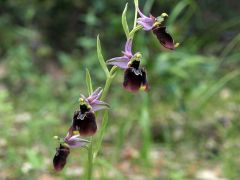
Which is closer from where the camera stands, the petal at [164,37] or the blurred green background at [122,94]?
the petal at [164,37]

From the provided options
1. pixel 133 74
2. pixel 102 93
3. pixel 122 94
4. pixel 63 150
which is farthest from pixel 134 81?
pixel 122 94

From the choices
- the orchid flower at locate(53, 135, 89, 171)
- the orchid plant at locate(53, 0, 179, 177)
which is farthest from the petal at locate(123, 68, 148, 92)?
the orchid flower at locate(53, 135, 89, 171)

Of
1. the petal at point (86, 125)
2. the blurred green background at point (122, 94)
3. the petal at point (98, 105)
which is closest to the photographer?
the petal at point (86, 125)

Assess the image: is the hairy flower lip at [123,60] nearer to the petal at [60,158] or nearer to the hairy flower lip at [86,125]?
the hairy flower lip at [86,125]

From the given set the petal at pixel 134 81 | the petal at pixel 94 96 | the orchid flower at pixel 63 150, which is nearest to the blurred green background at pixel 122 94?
the orchid flower at pixel 63 150

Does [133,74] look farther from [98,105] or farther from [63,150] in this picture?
[63,150]

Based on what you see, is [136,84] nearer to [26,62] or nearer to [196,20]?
[26,62]

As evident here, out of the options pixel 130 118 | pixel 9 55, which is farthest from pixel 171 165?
pixel 9 55
